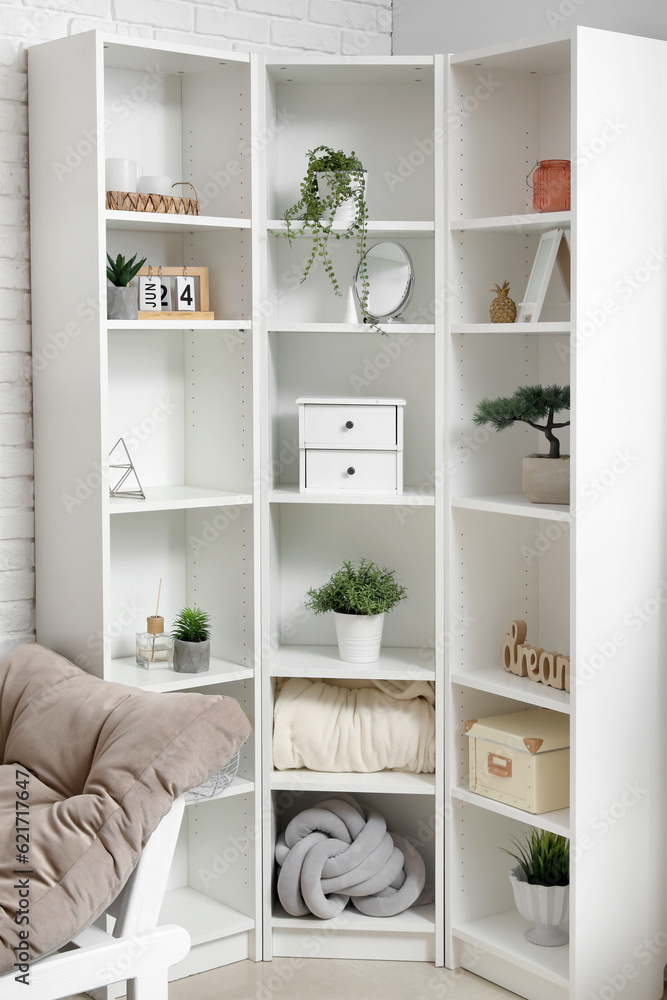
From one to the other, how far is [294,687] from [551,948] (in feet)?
2.79

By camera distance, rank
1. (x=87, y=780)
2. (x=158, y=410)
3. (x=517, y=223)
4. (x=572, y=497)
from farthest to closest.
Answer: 1. (x=158, y=410)
2. (x=517, y=223)
3. (x=572, y=497)
4. (x=87, y=780)

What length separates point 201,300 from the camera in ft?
7.63

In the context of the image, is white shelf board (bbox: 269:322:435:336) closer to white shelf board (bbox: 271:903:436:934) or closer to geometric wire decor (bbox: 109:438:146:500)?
geometric wire decor (bbox: 109:438:146:500)

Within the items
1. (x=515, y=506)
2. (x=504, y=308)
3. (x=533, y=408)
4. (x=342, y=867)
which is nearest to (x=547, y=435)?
(x=533, y=408)

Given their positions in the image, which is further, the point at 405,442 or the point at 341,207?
the point at 405,442

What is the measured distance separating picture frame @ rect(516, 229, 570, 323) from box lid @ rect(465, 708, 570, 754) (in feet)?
3.06

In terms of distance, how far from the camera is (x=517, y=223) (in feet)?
7.13

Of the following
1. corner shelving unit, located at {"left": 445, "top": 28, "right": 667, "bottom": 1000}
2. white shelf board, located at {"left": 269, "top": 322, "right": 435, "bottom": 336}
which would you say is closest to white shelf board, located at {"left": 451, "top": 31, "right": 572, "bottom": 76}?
corner shelving unit, located at {"left": 445, "top": 28, "right": 667, "bottom": 1000}

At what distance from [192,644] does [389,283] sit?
1.00m

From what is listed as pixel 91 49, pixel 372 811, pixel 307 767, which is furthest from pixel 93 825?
pixel 91 49

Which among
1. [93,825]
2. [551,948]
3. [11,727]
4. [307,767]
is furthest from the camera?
[307,767]

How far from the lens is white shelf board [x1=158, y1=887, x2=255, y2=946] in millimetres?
2354

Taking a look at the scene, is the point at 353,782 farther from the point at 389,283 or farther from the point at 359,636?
the point at 389,283

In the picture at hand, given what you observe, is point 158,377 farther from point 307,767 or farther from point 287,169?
point 307,767
